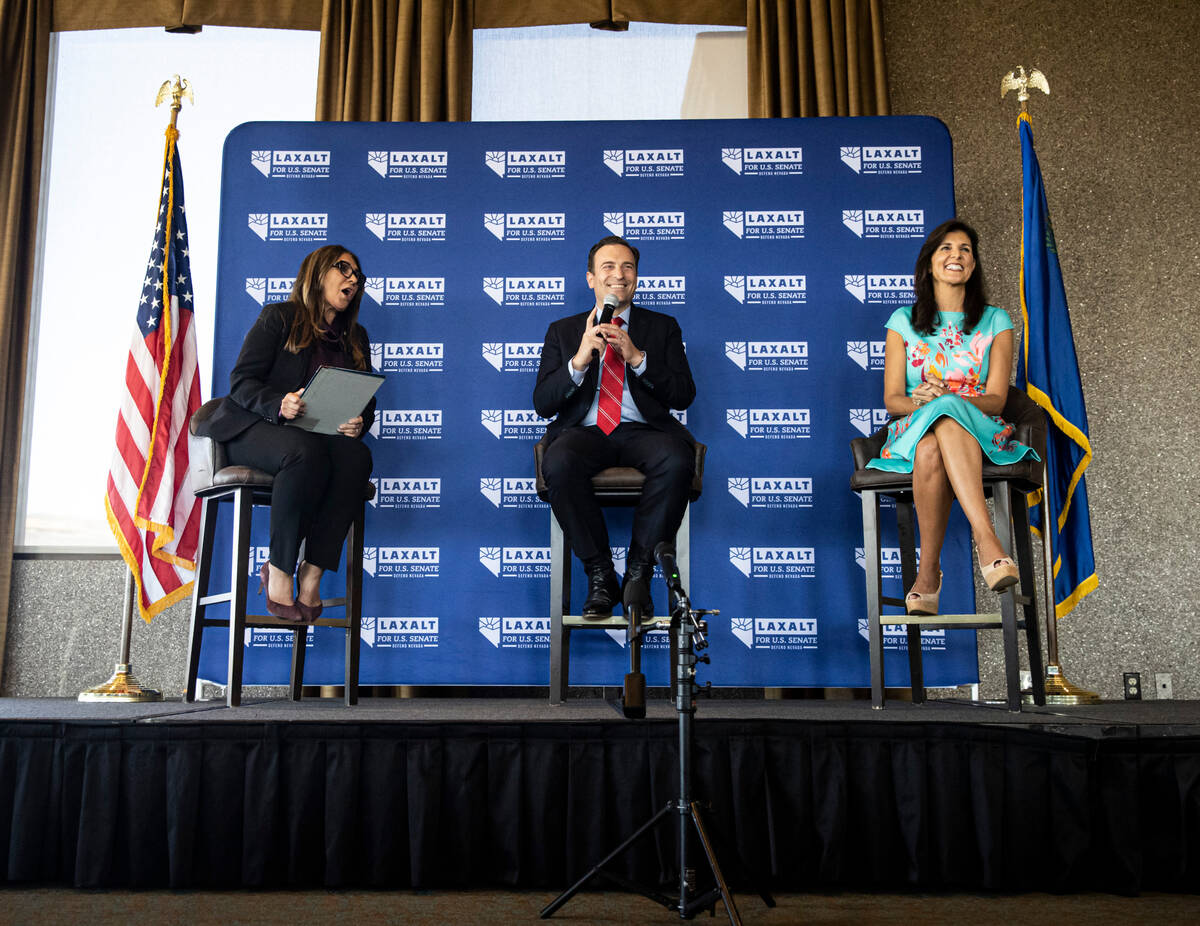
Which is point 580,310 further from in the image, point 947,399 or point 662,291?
point 947,399

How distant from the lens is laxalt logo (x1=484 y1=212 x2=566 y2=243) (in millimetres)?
3699

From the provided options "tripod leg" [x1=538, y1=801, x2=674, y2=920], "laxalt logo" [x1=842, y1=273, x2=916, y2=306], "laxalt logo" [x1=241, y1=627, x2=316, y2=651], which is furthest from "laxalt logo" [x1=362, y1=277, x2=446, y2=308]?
"tripod leg" [x1=538, y1=801, x2=674, y2=920]

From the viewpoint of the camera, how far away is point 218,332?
3607 millimetres

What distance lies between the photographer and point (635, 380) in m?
3.13

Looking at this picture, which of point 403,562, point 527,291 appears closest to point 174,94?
point 527,291

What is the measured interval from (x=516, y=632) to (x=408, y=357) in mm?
1055

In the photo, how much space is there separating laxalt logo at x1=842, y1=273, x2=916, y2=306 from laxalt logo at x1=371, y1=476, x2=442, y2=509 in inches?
64.6

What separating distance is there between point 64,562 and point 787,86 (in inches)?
145

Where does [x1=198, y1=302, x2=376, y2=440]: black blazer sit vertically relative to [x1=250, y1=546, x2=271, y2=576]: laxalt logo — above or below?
above

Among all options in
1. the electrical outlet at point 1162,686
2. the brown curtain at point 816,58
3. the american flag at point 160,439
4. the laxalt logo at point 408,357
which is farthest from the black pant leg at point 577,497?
the electrical outlet at point 1162,686

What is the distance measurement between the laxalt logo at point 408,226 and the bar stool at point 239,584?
991 mm

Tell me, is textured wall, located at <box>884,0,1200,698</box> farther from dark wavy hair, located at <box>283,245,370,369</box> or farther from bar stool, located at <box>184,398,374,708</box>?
dark wavy hair, located at <box>283,245,370,369</box>

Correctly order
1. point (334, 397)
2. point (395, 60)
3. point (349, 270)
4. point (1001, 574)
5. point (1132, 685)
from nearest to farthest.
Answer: point (1001, 574) < point (334, 397) < point (349, 270) < point (1132, 685) < point (395, 60)

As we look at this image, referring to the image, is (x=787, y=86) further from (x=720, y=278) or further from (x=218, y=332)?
(x=218, y=332)
